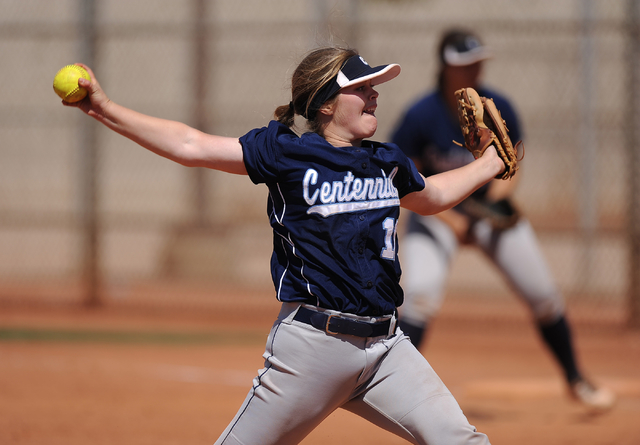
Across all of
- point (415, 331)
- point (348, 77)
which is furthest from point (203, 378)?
point (348, 77)

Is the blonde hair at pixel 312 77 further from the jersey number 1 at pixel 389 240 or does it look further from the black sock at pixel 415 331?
the black sock at pixel 415 331

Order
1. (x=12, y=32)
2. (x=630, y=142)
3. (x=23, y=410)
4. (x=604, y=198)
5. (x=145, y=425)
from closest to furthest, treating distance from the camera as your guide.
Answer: (x=145, y=425) < (x=23, y=410) < (x=630, y=142) < (x=12, y=32) < (x=604, y=198)

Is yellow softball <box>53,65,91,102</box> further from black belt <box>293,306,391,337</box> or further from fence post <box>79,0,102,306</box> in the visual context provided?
fence post <box>79,0,102,306</box>

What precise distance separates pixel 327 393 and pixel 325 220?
0.49 meters

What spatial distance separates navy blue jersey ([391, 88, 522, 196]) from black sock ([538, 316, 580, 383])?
2.84 feet

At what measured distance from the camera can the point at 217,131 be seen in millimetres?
11219

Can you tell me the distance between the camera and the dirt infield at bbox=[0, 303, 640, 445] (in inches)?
157

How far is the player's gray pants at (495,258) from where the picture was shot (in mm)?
4191

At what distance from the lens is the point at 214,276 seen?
1000cm

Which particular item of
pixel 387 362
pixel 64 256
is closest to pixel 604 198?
pixel 64 256

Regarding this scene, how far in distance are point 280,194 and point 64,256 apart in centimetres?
1026

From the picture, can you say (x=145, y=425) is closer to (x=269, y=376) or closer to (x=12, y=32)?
(x=269, y=376)

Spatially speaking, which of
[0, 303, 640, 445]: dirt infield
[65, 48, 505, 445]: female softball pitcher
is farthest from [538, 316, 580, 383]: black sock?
[65, 48, 505, 445]: female softball pitcher

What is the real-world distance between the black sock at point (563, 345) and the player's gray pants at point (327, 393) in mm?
2346
